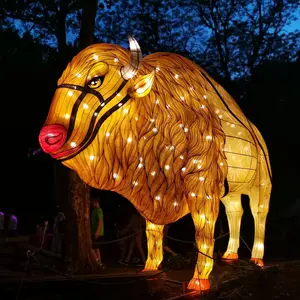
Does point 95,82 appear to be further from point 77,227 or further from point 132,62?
point 77,227

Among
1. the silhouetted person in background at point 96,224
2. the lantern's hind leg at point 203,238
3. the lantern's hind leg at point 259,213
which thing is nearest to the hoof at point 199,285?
the lantern's hind leg at point 203,238

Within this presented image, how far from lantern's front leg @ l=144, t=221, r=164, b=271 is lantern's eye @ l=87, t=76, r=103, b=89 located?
7.83ft

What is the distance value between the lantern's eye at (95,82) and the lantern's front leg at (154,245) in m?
2.39

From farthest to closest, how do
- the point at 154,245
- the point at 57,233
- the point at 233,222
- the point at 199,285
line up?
the point at 57,233
the point at 233,222
the point at 154,245
the point at 199,285

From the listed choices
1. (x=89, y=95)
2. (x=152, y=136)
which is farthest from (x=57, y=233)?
(x=89, y=95)

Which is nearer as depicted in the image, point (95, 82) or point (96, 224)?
point (95, 82)

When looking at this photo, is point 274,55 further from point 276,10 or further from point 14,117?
point 14,117

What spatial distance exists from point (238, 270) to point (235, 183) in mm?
1217

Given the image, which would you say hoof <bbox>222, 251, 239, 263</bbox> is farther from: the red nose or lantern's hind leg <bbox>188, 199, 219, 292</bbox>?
the red nose

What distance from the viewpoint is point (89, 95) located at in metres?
5.84

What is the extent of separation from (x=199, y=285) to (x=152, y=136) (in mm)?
1909

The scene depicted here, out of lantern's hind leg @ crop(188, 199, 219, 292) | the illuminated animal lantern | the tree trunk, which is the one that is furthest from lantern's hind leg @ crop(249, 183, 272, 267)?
the tree trunk

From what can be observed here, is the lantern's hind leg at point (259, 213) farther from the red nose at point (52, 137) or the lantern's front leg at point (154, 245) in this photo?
the red nose at point (52, 137)

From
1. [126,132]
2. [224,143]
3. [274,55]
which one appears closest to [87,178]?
[126,132]
